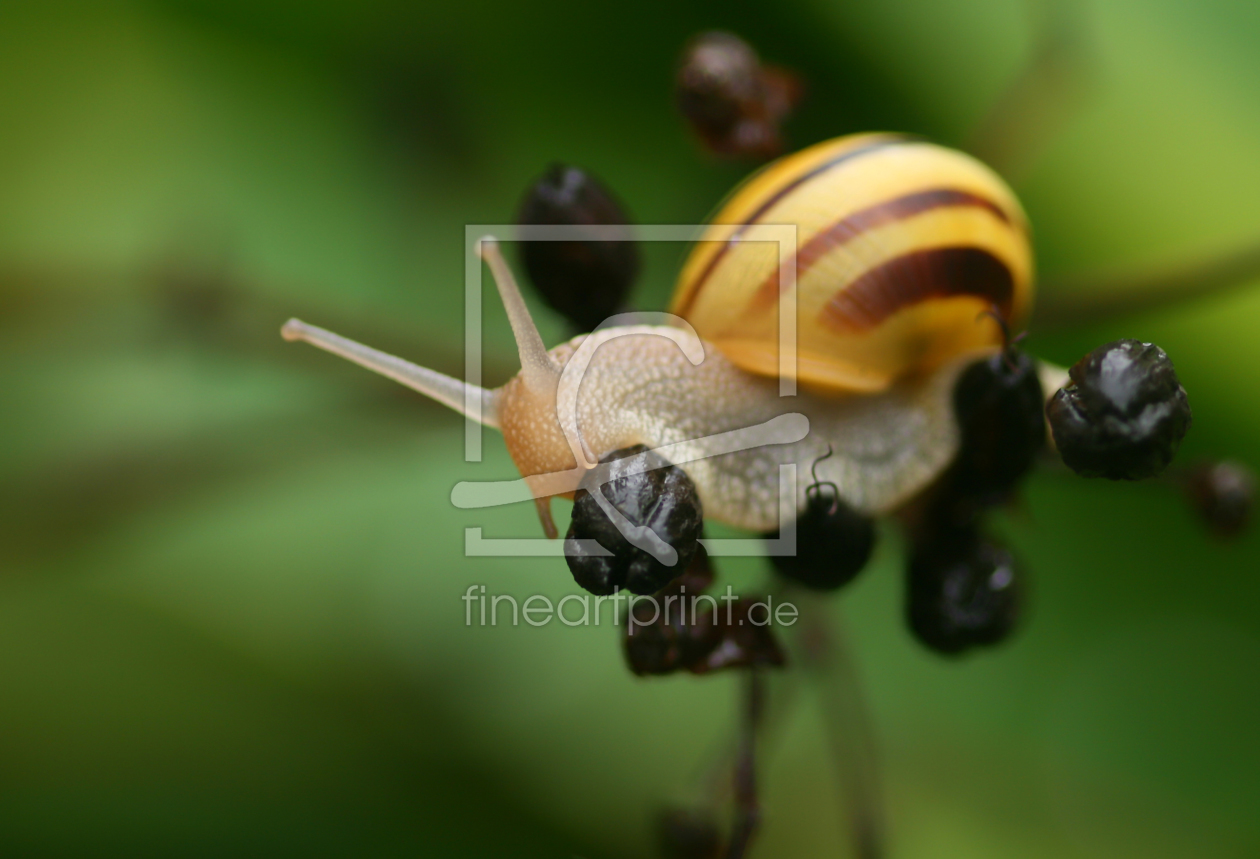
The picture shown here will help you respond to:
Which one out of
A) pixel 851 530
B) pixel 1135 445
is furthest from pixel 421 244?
pixel 1135 445

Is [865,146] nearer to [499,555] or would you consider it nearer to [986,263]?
A: [986,263]

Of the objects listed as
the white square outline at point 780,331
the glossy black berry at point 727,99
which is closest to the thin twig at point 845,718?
the white square outline at point 780,331

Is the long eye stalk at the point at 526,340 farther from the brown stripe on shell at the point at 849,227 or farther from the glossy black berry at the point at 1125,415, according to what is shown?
the glossy black berry at the point at 1125,415

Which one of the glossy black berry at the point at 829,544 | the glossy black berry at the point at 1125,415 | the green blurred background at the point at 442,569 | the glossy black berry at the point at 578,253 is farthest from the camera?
the green blurred background at the point at 442,569

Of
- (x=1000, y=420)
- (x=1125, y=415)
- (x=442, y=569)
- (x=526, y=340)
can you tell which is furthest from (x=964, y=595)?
(x=442, y=569)

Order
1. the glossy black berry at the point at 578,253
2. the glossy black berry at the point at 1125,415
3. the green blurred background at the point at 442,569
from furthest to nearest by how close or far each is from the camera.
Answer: the green blurred background at the point at 442,569
the glossy black berry at the point at 578,253
the glossy black berry at the point at 1125,415

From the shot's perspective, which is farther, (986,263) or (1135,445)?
(986,263)
